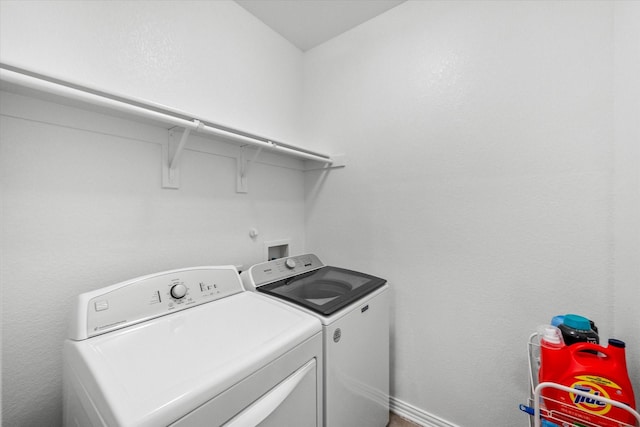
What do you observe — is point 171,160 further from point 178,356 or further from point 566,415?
point 566,415

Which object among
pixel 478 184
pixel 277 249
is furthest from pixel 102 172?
pixel 478 184

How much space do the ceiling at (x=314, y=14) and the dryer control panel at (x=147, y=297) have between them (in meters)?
1.79

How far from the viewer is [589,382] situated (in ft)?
2.49

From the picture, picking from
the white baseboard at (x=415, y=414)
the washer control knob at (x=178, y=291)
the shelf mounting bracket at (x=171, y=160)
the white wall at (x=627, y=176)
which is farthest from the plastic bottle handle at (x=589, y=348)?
the shelf mounting bracket at (x=171, y=160)

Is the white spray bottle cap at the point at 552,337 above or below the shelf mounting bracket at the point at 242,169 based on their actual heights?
below

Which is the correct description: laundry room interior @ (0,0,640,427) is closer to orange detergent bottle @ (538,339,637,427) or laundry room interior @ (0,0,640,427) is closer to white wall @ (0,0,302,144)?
white wall @ (0,0,302,144)

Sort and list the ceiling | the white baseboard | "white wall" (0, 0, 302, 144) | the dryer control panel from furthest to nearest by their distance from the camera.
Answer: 1. the ceiling
2. the white baseboard
3. "white wall" (0, 0, 302, 144)
4. the dryer control panel

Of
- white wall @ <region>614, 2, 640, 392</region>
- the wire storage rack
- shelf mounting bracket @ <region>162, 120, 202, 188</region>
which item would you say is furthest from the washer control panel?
white wall @ <region>614, 2, 640, 392</region>

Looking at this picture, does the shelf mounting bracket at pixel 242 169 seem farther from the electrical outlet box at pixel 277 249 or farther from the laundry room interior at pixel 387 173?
the electrical outlet box at pixel 277 249

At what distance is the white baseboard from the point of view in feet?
5.03

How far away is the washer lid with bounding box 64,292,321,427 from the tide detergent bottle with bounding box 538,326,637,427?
84cm

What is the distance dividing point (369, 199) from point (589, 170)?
1.12 m

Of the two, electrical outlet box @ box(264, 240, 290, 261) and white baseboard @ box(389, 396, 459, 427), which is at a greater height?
electrical outlet box @ box(264, 240, 290, 261)

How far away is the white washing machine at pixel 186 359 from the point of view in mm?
605
